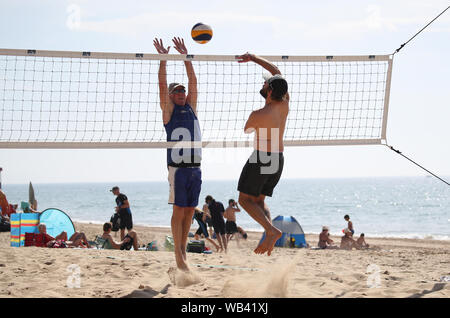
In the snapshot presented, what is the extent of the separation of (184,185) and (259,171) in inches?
34.2

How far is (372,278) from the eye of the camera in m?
5.38

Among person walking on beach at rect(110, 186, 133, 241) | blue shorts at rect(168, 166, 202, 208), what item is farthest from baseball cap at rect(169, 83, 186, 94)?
person walking on beach at rect(110, 186, 133, 241)

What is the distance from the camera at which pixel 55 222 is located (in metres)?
10.7

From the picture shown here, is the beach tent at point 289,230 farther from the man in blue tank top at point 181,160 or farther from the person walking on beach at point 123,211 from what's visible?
the man in blue tank top at point 181,160

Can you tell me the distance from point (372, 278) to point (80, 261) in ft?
11.2

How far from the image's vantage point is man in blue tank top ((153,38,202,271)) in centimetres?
508

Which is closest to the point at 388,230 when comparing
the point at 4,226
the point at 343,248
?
the point at 343,248

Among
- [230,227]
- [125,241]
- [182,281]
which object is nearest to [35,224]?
[125,241]

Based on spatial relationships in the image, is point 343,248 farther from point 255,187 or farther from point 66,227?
point 255,187

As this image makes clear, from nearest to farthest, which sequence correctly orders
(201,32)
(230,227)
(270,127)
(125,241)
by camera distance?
(270,127) → (201,32) → (125,241) → (230,227)

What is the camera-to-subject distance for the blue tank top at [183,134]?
16.7ft

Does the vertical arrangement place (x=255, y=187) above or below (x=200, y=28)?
below

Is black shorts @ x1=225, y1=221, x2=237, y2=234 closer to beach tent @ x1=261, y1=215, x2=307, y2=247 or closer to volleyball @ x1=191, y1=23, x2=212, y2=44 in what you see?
beach tent @ x1=261, y1=215, x2=307, y2=247

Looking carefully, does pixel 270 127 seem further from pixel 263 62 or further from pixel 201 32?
pixel 201 32
